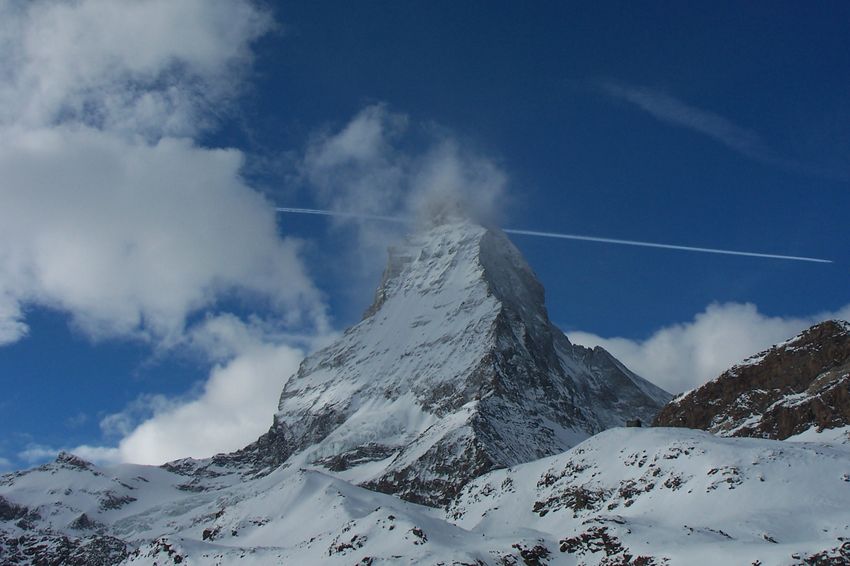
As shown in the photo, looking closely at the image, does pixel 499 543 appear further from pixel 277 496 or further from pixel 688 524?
Result: pixel 277 496

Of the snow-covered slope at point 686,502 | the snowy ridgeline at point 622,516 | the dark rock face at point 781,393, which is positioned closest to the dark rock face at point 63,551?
the snowy ridgeline at point 622,516

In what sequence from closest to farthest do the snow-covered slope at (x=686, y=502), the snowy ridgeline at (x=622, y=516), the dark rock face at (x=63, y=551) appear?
1. the snow-covered slope at (x=686, y=502)
2. the snowy ridgeline at (x=622, y=516)
3. the dark rock face at (x=63, y=551)

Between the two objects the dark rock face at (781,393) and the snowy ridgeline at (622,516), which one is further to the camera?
the dark rock face at (781,393)

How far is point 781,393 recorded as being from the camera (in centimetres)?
10662

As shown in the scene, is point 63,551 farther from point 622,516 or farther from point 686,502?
point 686,502

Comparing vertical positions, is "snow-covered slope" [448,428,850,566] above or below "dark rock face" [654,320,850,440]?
below

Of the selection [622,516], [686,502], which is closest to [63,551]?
[622,516]

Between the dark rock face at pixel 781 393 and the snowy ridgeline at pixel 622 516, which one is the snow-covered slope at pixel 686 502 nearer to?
the snowy ridgeline at pixel 622 516

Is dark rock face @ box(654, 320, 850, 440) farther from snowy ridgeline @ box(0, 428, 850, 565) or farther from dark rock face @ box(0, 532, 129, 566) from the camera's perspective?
dark rock face @ box(0, 532, 129, 566)

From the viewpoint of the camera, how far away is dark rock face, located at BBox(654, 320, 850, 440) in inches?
3752

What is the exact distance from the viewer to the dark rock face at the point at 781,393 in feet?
313

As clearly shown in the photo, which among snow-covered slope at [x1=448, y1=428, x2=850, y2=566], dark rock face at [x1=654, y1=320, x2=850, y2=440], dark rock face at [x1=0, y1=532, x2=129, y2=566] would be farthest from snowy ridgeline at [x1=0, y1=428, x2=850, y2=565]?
dark rock face at [x1=0, y1=532, x2=129, y2=566]

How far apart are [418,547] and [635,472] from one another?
26.2 m

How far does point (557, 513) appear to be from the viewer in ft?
285
